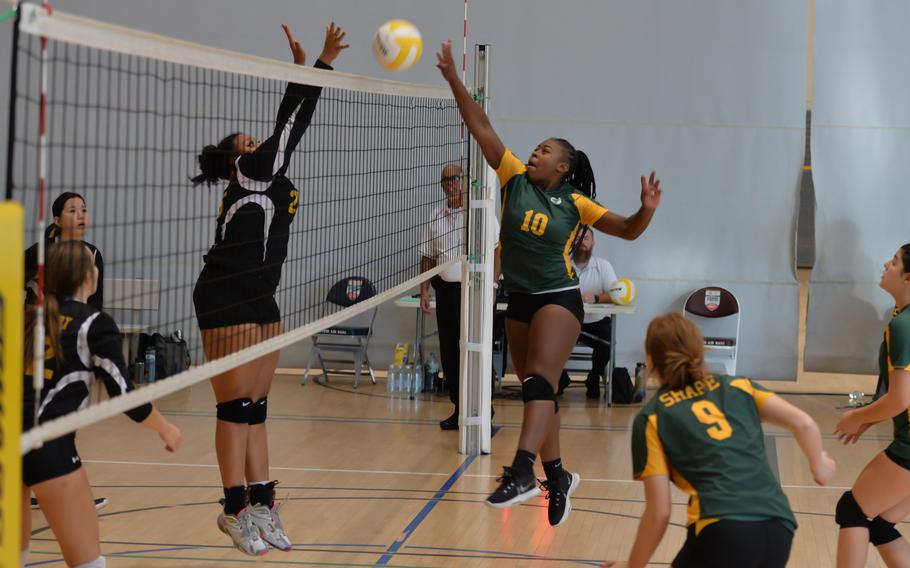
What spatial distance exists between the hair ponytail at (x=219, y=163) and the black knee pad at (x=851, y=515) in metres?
2.90

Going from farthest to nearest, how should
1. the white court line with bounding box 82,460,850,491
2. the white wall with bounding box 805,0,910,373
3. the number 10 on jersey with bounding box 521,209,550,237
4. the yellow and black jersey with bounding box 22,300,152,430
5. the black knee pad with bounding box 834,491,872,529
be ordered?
the white wall with bounding box 805,0,910,373
the white court line with bounding box 82,460,850,491
the number 10 on jersey with bounding box 521,209,550,237
the black knee pad with bounding box 834,491,872,529
the yellow and black jersey with bounding box 22,300,152,430

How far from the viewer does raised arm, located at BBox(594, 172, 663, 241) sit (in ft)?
16.2

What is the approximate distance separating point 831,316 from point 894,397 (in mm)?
7033

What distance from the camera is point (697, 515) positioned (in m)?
3.27

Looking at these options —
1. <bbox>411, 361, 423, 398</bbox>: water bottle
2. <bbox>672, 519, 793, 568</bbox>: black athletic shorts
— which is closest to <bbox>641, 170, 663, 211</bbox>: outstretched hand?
<bbox>672, 519, 793, 568</bbox>: black athletic shorts

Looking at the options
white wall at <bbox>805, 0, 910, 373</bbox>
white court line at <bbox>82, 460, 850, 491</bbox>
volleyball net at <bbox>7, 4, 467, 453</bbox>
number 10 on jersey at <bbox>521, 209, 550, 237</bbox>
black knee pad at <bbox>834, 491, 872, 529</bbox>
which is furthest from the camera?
white wall at <bbox>805, 0, 910, 373</bbox>

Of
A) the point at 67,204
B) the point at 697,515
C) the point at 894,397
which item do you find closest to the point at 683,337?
the point at 697,515

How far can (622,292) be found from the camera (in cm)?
1001

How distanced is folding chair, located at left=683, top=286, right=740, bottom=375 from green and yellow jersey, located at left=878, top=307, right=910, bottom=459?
244 inches

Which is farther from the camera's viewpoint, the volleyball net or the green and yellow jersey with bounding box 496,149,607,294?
the volleyball net

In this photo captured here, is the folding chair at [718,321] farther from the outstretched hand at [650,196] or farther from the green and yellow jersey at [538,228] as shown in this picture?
the outstretched hand at [650,196]

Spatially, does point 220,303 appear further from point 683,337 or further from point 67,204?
point 683,337

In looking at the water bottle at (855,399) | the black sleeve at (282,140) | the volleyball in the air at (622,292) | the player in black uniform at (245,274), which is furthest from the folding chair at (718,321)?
the black sleeve at (282,140)

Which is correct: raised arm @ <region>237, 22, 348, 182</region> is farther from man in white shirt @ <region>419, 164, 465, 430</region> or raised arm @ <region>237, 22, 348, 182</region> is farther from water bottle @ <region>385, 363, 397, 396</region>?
water bottle @ <region>385, 363, 397, 396</region>
